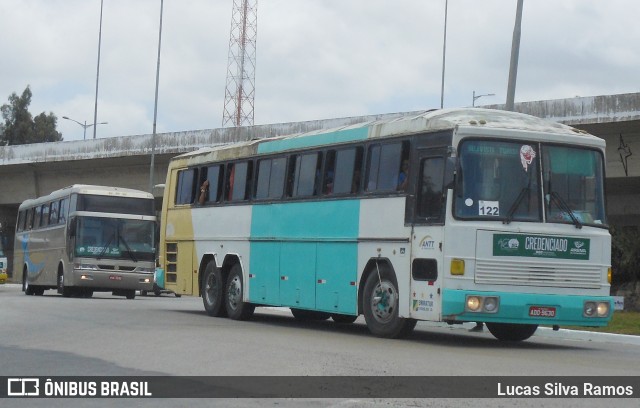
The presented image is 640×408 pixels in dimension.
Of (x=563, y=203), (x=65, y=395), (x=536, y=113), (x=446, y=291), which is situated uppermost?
(x=536, y=113)

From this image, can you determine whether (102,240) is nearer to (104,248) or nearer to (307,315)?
(104,248)

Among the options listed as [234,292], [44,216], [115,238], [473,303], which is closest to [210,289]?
[234,292]

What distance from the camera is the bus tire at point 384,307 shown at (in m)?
17.4

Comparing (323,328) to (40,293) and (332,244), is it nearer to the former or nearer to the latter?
(332,244)

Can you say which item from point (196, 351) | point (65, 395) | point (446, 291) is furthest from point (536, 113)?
point (65, 395)

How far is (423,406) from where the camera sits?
385 inches

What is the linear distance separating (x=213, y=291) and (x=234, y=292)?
1001 mm

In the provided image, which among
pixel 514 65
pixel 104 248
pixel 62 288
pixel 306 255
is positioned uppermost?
pixel 514 65

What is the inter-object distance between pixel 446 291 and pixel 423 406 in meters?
6.47

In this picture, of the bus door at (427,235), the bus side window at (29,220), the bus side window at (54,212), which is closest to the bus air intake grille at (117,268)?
the bus side window at (54,212)

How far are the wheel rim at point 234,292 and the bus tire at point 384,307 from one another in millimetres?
4794

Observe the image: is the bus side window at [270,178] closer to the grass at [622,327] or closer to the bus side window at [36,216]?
the grass at [622,327]

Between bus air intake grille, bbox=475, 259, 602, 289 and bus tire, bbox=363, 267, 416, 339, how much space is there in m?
1.53

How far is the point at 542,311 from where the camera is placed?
16453 mm
